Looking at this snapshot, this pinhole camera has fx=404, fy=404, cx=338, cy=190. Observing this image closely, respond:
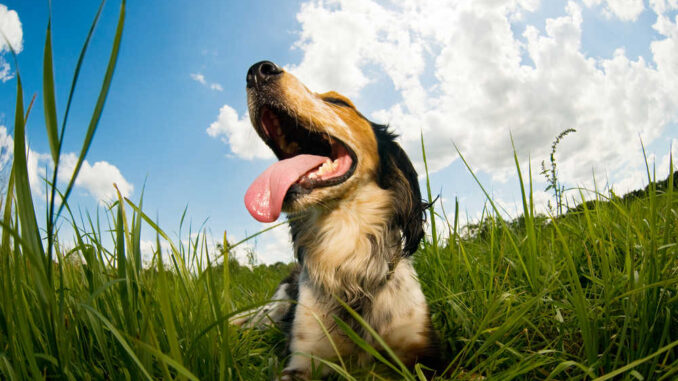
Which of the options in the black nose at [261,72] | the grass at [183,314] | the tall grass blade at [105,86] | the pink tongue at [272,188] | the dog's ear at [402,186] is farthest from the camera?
the dog's ear at [402,186]

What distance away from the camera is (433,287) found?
9.54 ft

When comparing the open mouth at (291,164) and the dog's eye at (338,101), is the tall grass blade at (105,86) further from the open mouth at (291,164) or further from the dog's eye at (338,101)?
the dog's eye at (338,101)

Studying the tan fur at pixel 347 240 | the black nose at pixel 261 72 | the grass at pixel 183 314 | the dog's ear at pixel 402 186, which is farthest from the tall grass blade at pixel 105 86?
the dog's ear at pixel 402 186

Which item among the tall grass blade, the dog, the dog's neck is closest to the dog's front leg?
the dog

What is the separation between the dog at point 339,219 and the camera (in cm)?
238

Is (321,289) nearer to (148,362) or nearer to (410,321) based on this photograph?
(410,321)

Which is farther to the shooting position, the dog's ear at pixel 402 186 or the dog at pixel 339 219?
the dog's ear at pixel 402 186

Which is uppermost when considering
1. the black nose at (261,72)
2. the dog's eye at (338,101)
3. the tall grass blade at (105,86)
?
the black nose at (261,72)

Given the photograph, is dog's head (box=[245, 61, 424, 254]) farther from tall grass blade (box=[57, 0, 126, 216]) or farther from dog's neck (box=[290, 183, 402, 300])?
tall grass blade (box=[57, 0, 126, 216])

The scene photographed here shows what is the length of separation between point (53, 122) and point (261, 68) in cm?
183

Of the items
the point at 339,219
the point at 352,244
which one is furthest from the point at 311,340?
the point at 339,219

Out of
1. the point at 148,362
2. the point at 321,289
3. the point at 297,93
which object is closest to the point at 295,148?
the point at 297,93

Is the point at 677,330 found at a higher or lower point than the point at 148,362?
lower

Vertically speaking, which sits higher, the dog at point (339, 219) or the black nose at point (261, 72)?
the black nose at point (261, 72)
